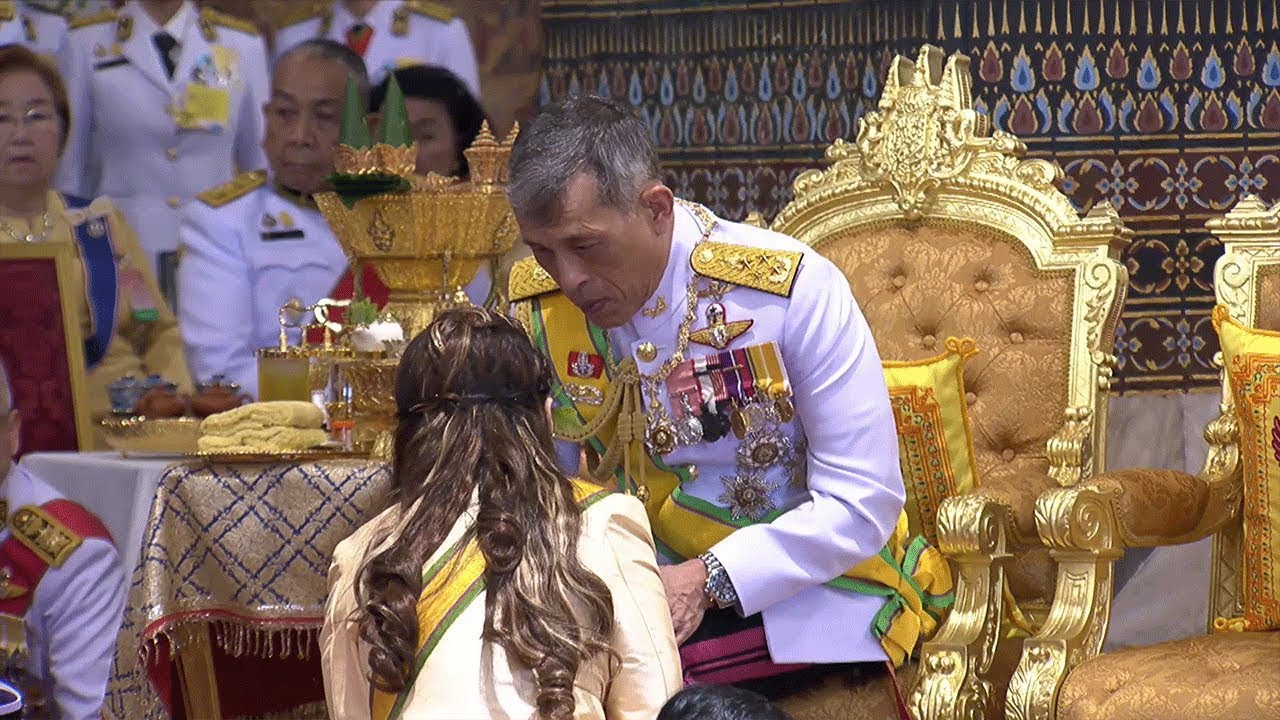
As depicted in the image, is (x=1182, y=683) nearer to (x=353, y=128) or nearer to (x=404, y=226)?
(x=404, y=226)

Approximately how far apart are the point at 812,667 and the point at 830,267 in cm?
55

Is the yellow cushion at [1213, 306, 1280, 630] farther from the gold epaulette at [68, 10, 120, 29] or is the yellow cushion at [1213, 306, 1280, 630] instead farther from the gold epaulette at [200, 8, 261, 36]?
the gold epaulette at [68, 10, 120, 29]

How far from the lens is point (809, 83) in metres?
5.02

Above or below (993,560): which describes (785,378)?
above

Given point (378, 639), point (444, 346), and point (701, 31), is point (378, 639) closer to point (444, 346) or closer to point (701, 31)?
point (444, 346)

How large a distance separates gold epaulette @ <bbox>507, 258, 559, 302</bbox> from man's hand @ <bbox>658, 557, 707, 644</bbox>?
1.66ft

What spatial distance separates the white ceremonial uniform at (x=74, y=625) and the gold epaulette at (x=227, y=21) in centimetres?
182

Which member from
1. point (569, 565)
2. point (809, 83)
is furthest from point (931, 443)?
point (809, 83)

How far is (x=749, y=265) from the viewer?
8.55 feet

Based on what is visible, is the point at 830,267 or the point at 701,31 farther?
the point at 701,31

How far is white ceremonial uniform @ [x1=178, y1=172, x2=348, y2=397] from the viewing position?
5.65m

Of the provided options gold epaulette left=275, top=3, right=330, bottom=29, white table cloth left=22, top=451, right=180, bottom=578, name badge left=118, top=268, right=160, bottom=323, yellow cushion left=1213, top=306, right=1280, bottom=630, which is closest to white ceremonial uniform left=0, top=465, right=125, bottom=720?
white table cloth left=22, top=451, right=180, bottom=578

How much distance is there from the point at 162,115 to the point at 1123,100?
284 cm

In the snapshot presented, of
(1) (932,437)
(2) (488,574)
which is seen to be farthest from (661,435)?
(1) (932,437)
